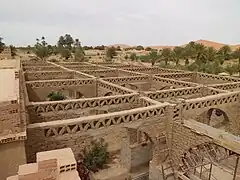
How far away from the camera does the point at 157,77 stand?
1848 centimetres

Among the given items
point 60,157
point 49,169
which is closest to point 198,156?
point 60,157

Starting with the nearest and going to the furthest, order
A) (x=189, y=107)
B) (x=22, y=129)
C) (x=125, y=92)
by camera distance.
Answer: (x=22, y=129), (x=189, y=107), (x=125, y=92)

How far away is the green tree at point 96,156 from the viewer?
9.16 metres

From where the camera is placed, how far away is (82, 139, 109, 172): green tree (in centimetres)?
916

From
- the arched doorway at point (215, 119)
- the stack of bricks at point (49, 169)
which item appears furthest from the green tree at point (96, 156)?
the arched doorway at point (215, 119)

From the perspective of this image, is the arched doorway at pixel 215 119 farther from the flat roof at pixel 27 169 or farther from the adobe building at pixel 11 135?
the flat roof at pixel 27 169

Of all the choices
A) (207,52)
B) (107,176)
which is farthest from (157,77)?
(207,52)

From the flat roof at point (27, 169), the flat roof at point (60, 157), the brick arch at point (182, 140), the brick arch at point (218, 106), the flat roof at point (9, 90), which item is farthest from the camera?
the brick arch at point (218, 106)

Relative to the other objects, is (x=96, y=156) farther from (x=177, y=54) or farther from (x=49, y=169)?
(x=177, y=54)

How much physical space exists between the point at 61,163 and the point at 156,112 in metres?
6.27

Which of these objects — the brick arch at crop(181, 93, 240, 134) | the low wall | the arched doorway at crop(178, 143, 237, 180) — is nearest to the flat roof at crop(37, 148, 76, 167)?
the low wall

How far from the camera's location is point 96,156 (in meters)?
9.57

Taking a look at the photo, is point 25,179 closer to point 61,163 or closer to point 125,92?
point 61,163

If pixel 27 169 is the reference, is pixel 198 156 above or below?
below
